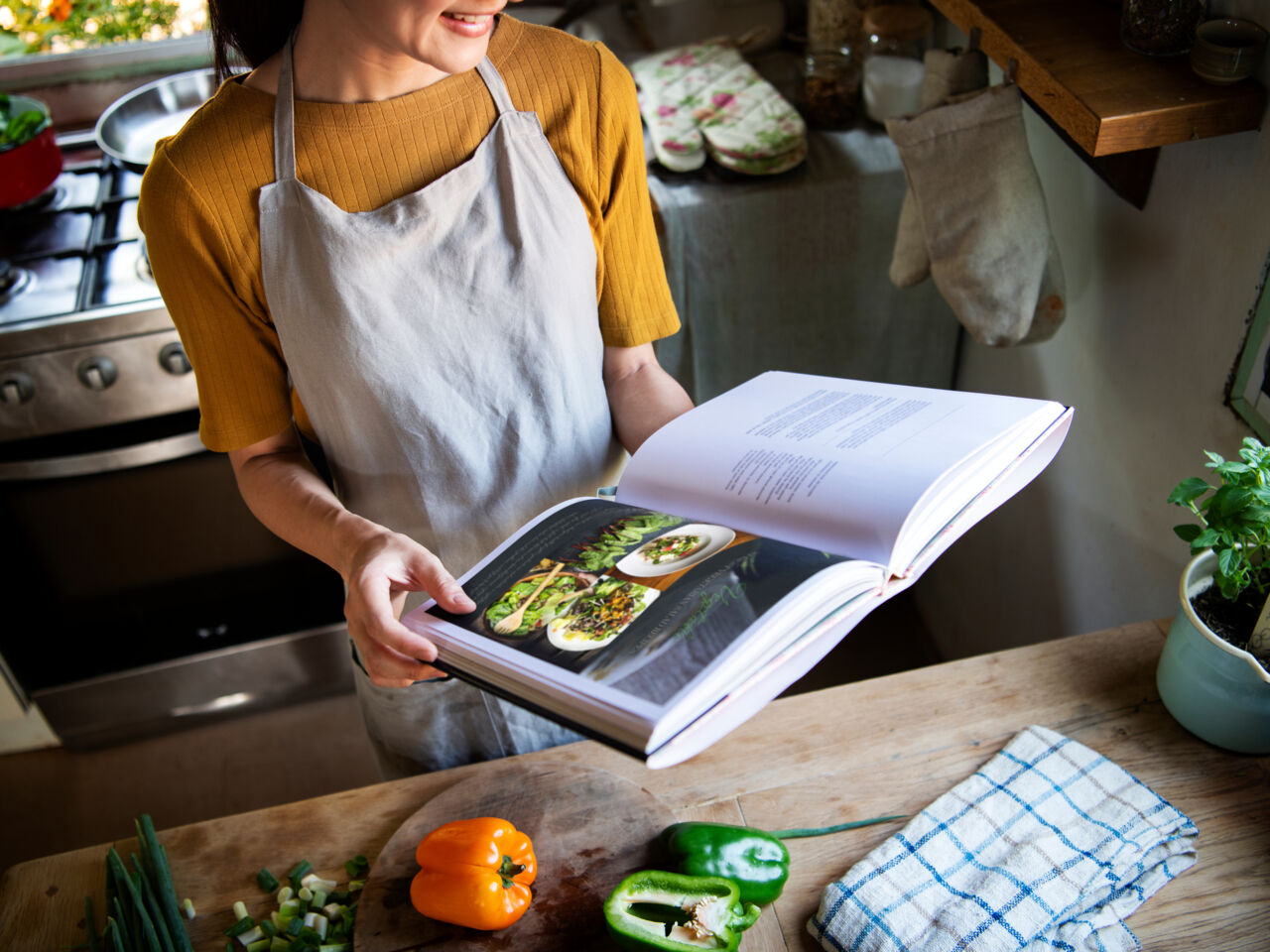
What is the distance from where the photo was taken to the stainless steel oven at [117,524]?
1658mm

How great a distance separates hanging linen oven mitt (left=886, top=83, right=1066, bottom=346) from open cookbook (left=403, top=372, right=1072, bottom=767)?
56cm

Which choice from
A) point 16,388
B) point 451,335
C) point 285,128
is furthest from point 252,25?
point 16,388

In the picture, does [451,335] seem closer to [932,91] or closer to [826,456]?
[826,456]

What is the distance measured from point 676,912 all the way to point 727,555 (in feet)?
1.09

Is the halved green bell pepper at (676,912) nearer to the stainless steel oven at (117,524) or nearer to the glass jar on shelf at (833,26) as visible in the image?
the stainless steel oven at (117,524)

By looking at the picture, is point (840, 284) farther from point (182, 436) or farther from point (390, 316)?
point (182, 436)

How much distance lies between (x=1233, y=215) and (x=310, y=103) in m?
1.00

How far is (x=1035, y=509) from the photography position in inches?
67.1

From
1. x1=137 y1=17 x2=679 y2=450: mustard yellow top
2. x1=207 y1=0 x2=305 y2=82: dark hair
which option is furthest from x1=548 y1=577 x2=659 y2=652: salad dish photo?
x1=207 y1=0 x2=305 y2=82: dark hair

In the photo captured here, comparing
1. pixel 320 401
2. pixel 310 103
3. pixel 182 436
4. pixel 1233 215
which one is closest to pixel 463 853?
pixel 320 401

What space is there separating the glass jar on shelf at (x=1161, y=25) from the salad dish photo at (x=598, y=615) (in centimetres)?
86

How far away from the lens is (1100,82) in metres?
1.06

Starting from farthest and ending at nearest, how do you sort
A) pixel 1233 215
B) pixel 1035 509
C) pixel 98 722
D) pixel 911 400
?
pixel 98 722 < pixel 1035 509 < pixel 1233 215 < pixel 911 400

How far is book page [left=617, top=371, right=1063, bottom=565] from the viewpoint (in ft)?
2.36
